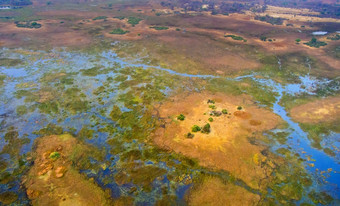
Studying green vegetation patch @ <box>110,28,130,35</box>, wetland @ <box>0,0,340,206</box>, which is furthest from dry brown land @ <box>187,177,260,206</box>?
green vegetation patch @ <box>110,28,130,35</box>

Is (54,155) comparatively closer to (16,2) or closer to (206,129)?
(206,129)

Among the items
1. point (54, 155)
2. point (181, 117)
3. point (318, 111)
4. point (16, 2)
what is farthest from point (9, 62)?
point (16, 2)

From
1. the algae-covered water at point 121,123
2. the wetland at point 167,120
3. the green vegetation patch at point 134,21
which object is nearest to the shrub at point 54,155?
the wetland at point 167,120

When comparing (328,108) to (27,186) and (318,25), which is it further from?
(318,25)

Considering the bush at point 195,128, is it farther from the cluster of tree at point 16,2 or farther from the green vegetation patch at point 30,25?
the cluster of tree at point 16,2

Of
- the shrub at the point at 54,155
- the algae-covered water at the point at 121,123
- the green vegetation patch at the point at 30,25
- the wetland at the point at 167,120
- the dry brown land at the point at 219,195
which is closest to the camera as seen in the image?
the dry brown land at the point at 219,195

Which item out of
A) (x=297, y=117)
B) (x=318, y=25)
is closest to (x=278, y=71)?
(x=297, y=117)

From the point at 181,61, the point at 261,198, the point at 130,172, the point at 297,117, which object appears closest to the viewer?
the point at 261,198
